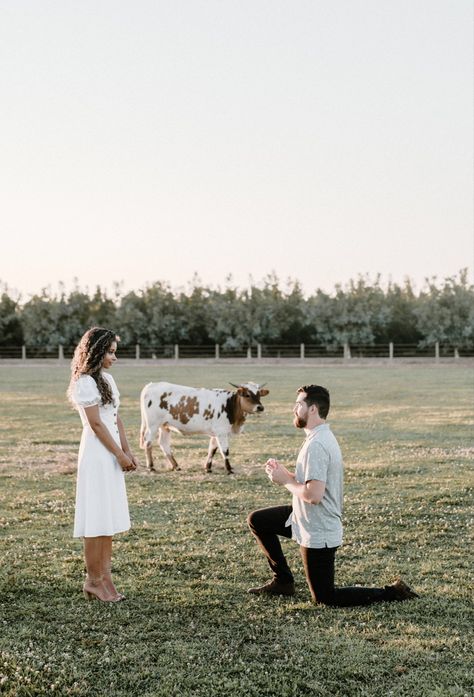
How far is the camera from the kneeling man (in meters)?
6.06

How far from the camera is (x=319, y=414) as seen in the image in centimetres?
617

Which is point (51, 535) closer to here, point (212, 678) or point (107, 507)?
point (107, 507)

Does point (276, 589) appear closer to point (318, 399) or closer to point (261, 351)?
point (318, 399)

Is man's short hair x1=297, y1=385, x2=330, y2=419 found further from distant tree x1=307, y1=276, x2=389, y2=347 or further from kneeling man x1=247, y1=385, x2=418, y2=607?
distant tree x1=307, y1=276, x2=389, y2=347

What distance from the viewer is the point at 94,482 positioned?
20.7 ft

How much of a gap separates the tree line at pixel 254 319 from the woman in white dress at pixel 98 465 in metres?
69.0

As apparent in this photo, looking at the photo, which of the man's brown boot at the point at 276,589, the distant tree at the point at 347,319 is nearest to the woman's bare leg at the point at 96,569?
the man's brown boot at the point at 276,589

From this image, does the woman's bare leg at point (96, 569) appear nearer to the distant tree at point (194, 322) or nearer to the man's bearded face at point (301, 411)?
the man's bearded face at point (301, 411)

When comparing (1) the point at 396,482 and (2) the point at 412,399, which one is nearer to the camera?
(1) the point at 396,482

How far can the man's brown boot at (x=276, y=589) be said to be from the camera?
260 inches

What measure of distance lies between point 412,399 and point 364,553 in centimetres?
2120

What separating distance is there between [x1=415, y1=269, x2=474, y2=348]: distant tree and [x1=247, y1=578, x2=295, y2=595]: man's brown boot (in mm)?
68565

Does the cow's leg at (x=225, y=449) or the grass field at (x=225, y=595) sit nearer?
the grass field at (x=225, y=595)

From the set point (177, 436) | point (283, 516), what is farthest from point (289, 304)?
point (283, 516)
